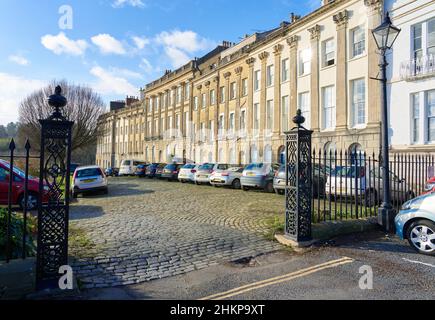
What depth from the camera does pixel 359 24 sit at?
72.0ft

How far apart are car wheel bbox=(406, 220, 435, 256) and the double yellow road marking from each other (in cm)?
142

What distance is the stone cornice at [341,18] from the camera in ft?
74.5

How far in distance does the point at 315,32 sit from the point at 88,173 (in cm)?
1955

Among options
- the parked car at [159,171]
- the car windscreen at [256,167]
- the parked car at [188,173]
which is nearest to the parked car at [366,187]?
the car windscreen at [256,167]

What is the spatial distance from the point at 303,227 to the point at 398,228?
5.91 ft

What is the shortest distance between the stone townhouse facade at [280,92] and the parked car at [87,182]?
51.3 feet

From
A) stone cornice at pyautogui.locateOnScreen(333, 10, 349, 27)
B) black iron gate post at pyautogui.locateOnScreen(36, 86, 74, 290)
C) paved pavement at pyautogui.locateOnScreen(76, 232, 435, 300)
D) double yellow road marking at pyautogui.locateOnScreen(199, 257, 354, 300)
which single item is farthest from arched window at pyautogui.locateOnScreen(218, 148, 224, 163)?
black iron gate post at pyautogui.locateOnScreen(36, 86, 74, 290)

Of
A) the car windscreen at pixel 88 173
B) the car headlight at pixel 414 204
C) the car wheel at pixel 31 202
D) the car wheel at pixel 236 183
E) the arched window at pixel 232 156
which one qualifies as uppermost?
the arched window at pixel 232 156

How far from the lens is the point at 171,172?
26922mm

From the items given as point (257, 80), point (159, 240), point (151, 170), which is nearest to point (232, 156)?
point (257, 80)

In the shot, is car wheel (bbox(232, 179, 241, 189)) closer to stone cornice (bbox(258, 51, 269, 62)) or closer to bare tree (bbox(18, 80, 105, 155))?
stone cornice (bbox(258, 51, 269, 62))

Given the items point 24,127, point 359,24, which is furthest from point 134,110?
point 359,24

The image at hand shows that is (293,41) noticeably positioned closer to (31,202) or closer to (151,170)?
(151,170)

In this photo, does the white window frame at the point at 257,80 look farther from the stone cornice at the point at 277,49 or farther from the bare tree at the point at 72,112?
the bare tree at the point at 72,112
